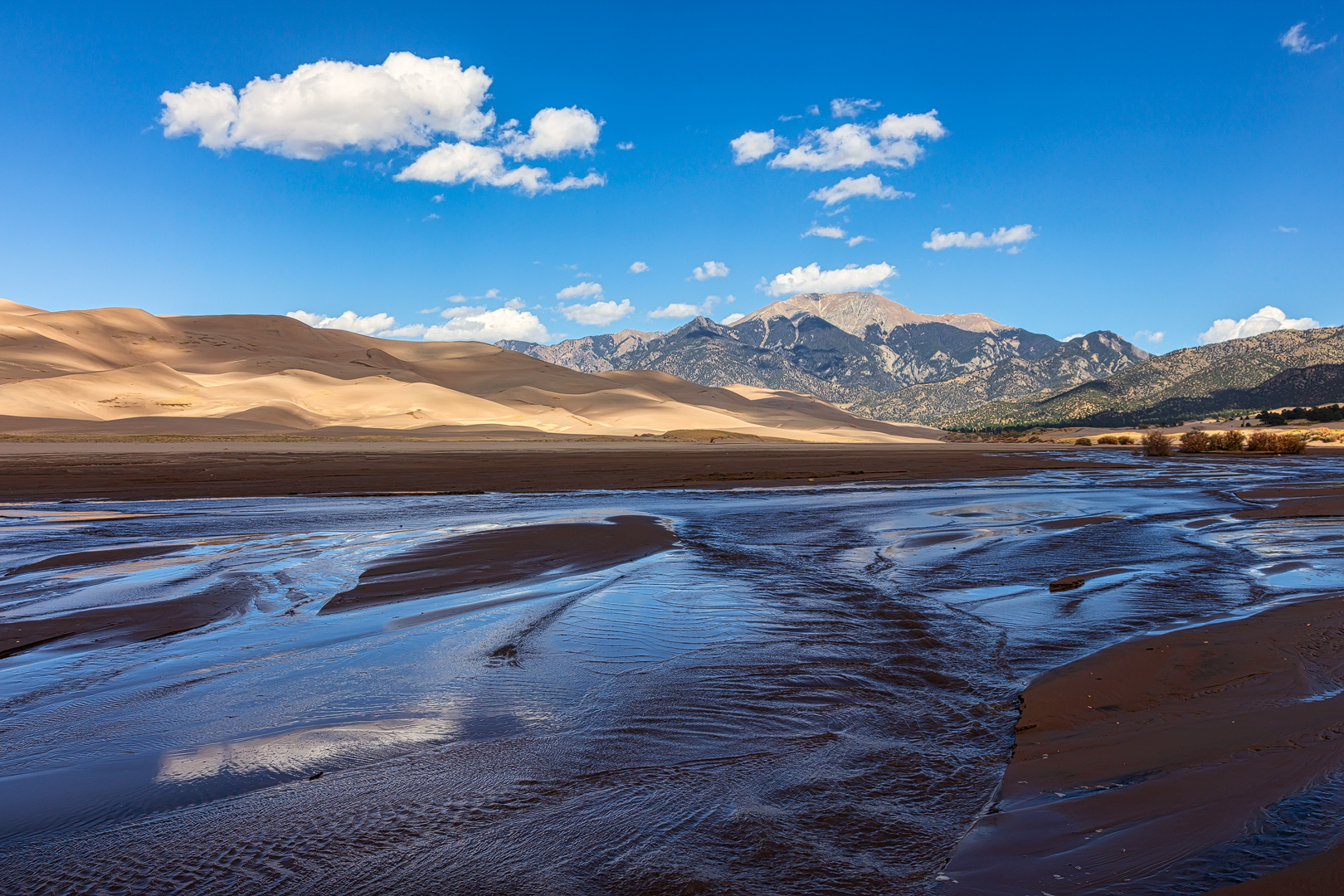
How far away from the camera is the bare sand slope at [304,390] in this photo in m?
74.9

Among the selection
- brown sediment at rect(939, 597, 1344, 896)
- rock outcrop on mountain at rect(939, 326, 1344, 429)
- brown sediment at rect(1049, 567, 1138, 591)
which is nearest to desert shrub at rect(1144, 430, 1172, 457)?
brown sediment at rect(1049, 567, 1138, 591)

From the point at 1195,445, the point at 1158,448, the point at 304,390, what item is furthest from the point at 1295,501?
the point at 304,390

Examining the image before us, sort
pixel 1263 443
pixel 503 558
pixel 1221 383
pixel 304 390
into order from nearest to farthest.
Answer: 1. pixel 503 558
2. pixel 1263 443
3. pixel 304 390
4. pixel 1221 383

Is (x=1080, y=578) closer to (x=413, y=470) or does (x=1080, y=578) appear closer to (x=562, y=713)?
(x=562, y=713)

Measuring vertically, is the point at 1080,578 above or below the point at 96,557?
below

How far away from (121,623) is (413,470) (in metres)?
27.2

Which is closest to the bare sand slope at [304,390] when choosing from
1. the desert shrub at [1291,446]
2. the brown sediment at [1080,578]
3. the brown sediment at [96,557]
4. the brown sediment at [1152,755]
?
the desert shrub at [1291,446]

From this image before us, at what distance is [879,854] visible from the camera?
374 cm

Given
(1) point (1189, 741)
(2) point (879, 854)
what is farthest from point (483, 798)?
(1) point (1189, 741)

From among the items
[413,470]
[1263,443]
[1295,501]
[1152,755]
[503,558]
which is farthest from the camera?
[1263,443]

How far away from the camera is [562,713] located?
5.79 meters

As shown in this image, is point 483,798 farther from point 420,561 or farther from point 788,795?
point 420,561

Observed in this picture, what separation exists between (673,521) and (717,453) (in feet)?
116

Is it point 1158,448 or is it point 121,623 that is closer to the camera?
point 121,623
